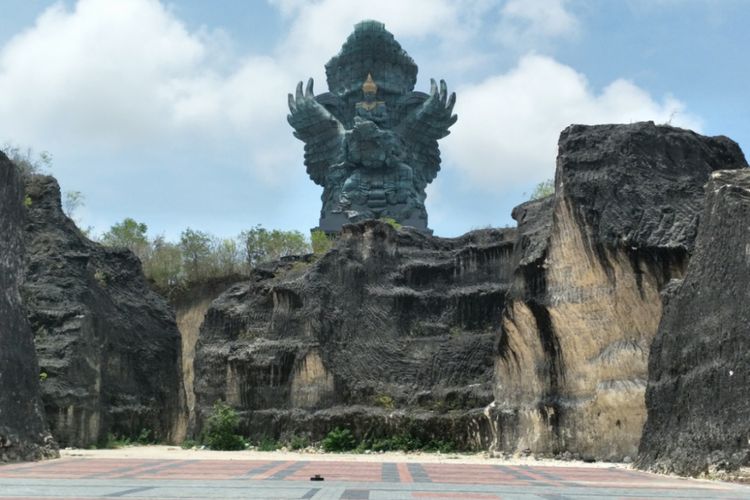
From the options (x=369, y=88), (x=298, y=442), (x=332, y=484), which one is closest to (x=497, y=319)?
(x=298, y=442)

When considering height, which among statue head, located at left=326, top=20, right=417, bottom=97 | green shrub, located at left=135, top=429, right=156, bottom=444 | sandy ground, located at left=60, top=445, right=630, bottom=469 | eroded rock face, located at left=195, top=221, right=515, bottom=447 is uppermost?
statue head, located at left=326, top=20, right=417, bottom=97

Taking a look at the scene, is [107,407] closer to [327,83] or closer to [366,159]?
[366,159]

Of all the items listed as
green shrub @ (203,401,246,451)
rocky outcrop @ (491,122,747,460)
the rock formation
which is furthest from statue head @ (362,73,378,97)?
rocky outcrop @ (491,122,747,460)

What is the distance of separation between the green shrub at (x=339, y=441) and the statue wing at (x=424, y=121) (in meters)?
21.4

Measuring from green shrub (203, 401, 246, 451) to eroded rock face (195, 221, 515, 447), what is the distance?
93 centimetres

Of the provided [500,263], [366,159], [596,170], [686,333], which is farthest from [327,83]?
[686,333]

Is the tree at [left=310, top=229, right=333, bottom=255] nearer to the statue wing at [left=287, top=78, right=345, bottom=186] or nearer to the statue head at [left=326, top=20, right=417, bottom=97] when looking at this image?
the statue wing at [left=287, top=78, right=345, bottom=186]

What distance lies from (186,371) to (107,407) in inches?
431

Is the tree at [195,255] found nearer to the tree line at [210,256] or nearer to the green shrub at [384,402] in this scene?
the tree line at [210,256]

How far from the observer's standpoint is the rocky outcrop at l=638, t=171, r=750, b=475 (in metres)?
10.7

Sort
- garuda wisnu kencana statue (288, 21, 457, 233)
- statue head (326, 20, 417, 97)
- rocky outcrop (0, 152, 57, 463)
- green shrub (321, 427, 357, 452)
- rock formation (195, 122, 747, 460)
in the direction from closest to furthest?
rocky outcrop (0, 152, 57, 463)
rock formation (195, 122, 747, 460)
green shrub (321, 427, 357, 452)
garuda wisnu kencana statue (288, 21, 457, 233)
statue head (326, 20, 417, 97)

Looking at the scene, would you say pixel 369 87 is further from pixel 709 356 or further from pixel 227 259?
pixel 709 356

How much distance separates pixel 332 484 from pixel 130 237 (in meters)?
34.9

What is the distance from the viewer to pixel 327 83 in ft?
145
